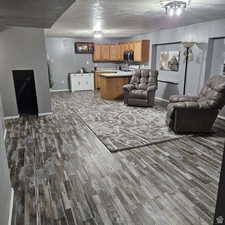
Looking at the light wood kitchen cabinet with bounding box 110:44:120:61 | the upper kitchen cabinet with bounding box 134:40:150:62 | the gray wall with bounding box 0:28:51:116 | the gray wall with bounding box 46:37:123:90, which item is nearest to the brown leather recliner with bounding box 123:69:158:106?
the upper kitchen cabinet with bounding box 134:40:150:62

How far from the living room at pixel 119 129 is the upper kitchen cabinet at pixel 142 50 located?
0.04m

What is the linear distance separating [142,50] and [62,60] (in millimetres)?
3695

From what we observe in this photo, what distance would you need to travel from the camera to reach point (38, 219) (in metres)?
1.84

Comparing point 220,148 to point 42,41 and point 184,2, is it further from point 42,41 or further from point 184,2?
point 42,41

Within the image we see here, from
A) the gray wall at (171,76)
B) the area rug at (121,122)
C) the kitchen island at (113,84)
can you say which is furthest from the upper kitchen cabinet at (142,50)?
the area rug at (121,122)

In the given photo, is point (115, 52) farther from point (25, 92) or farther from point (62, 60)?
point (25, 92)

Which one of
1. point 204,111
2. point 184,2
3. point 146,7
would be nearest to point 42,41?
point 146,7

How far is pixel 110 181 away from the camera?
2.40m

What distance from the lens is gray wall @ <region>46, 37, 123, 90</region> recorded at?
27.1 ft

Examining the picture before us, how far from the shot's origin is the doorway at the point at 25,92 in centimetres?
473

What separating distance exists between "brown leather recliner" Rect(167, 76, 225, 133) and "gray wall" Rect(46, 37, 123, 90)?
6189 mm

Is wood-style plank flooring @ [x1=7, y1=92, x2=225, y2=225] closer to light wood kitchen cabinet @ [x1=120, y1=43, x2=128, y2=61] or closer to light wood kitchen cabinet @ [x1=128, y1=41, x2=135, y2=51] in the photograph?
light wood kitchen cabinet @ [x1=128, y1=41, x2=135, y2=51]

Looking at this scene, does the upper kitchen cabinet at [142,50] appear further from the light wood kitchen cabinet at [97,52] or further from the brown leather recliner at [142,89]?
the light wood kitchen cabinet at [97,52]

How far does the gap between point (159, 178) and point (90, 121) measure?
2551 millimetres
